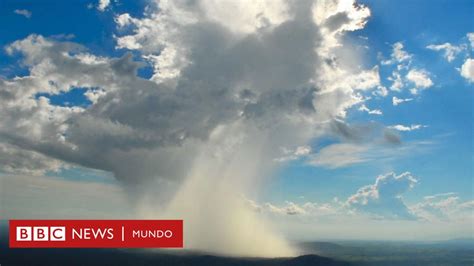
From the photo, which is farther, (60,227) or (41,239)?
(60,227)

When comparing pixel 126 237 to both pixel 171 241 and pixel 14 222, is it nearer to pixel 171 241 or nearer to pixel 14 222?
pixel 171 241

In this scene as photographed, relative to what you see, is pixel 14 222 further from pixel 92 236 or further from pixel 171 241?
pixel 171 241

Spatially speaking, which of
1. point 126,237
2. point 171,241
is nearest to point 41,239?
point 126,237

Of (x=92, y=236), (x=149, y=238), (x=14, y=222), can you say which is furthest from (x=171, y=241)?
(x=14, y=222)

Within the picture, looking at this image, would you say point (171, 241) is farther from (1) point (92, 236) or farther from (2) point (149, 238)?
(1) point (92, 236)

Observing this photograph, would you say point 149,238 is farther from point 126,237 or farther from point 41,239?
point 41,239

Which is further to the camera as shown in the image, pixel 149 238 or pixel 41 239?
pixel 149 238

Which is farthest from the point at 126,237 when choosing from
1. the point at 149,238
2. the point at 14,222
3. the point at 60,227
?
the point at 14,222
